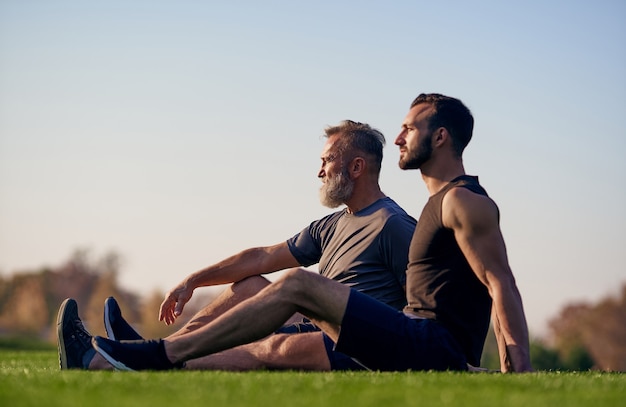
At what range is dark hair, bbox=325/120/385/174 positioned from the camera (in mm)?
8500

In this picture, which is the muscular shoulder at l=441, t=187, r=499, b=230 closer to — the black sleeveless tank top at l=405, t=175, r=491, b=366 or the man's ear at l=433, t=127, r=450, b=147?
the black sleeveless tank top at l=405, t=175, r=491, b=366

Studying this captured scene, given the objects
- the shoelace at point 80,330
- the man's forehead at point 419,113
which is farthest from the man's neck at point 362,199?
the shoelace at point 80,330

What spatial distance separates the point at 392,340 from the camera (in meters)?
5.95

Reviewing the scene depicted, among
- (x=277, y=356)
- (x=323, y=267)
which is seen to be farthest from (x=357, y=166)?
(x=277, y=356)

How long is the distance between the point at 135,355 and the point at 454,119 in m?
2.84

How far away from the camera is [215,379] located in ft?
16.9

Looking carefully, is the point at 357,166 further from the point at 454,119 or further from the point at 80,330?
the point at 80,330

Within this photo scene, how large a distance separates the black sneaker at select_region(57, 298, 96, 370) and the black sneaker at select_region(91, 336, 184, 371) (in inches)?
19.8

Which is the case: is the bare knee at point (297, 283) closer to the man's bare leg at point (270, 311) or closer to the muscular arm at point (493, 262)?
the man's bare leg at point (270, 311)

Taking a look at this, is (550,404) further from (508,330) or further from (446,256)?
(446,256)

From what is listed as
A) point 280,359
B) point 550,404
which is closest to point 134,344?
point 280,359

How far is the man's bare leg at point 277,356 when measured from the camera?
650cm

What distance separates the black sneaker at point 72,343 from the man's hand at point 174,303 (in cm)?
130

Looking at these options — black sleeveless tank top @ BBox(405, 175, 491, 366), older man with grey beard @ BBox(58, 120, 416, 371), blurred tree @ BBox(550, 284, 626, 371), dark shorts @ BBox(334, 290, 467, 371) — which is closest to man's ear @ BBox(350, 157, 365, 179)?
older man with grey beard @ BBox(58, 120, 416, 371)
